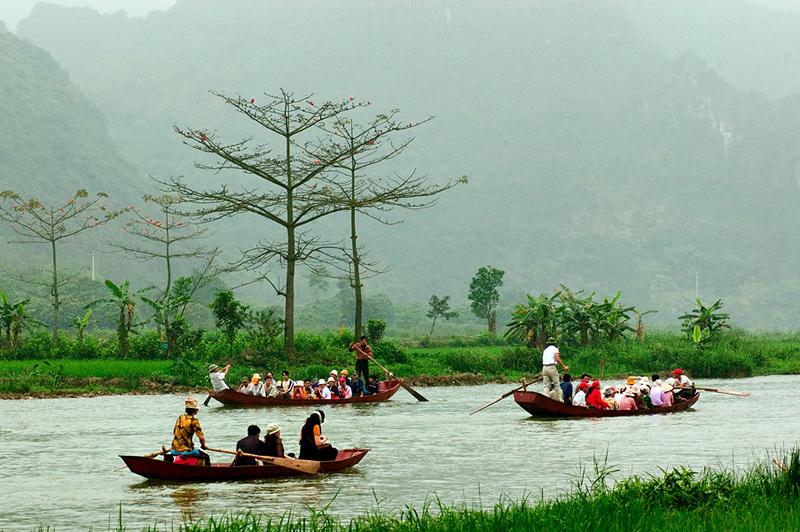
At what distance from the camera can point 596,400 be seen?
3159cm

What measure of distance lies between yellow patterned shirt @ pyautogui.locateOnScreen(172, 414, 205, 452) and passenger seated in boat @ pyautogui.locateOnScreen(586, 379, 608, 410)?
1474cm

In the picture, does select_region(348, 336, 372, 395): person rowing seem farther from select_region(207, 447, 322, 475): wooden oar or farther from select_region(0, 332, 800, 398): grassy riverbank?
select_region(207, 447, 322, 475): wooden oar

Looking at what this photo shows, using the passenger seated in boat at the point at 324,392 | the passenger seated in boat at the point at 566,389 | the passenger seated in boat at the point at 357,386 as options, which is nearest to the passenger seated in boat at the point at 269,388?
the passenger seated in boat at the point at 324,392

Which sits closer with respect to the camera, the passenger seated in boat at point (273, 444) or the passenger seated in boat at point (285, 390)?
the passenger seated in boat at point (273, 444)

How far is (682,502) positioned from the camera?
14586 mm

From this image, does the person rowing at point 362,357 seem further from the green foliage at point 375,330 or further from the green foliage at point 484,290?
the green foliage at point 484,290

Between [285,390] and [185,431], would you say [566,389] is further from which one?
[185,431]

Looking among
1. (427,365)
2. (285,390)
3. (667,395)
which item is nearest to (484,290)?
(427,365)

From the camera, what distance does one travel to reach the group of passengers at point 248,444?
758 inches

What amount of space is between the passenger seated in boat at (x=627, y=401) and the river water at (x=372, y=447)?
48cm

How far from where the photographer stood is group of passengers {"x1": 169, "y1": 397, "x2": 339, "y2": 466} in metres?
19.3

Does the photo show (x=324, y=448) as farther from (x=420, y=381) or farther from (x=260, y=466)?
(x=420, y=381)

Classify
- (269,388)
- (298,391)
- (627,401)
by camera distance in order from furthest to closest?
(298,391) → (269,388) → (627,401)

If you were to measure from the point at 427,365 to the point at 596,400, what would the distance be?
53.4ft
